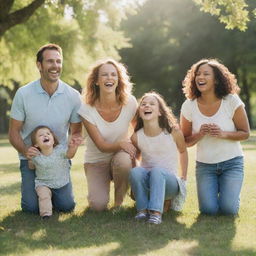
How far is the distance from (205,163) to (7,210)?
262 centimetres

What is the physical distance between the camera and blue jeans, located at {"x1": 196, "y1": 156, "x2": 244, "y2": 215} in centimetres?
633

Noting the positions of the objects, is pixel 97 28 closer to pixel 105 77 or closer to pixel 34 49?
pixel 34 49

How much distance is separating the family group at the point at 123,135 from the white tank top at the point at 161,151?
0.04 ft

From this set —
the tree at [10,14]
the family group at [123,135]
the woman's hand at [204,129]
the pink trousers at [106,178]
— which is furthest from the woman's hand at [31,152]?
the tree at [10,14]

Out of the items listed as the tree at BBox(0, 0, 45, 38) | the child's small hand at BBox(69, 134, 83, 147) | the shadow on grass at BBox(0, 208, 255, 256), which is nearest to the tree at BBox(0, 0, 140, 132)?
the tree at BBox(0, 0, 45, 38)

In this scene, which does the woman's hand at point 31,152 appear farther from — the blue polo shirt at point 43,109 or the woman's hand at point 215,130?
the woman's hand at point 215,130

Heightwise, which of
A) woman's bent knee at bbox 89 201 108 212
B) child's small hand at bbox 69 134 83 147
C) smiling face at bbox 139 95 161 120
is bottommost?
woman's bent knee at bbox 89 201 108 212

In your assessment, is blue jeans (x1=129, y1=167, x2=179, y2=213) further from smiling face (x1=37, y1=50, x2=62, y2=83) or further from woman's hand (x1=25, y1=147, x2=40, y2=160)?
smiling face (x1=37, y1=50, x2=62, y2=83)

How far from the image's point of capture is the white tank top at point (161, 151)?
6438mm

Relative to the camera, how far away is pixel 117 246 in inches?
196

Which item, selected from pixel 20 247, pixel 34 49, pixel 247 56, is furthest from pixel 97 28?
pixel 247 56

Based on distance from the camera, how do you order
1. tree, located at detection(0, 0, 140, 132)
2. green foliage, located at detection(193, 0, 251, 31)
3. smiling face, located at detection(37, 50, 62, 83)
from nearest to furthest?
smiling face, located at detection(37, 50, 62, 83), green foliage, located at detection(193, 0, 251, 31), tree, located at detection(0, 0, 140, 132)

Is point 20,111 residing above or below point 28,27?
below

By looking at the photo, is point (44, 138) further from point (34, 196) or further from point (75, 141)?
point (34, 196)
